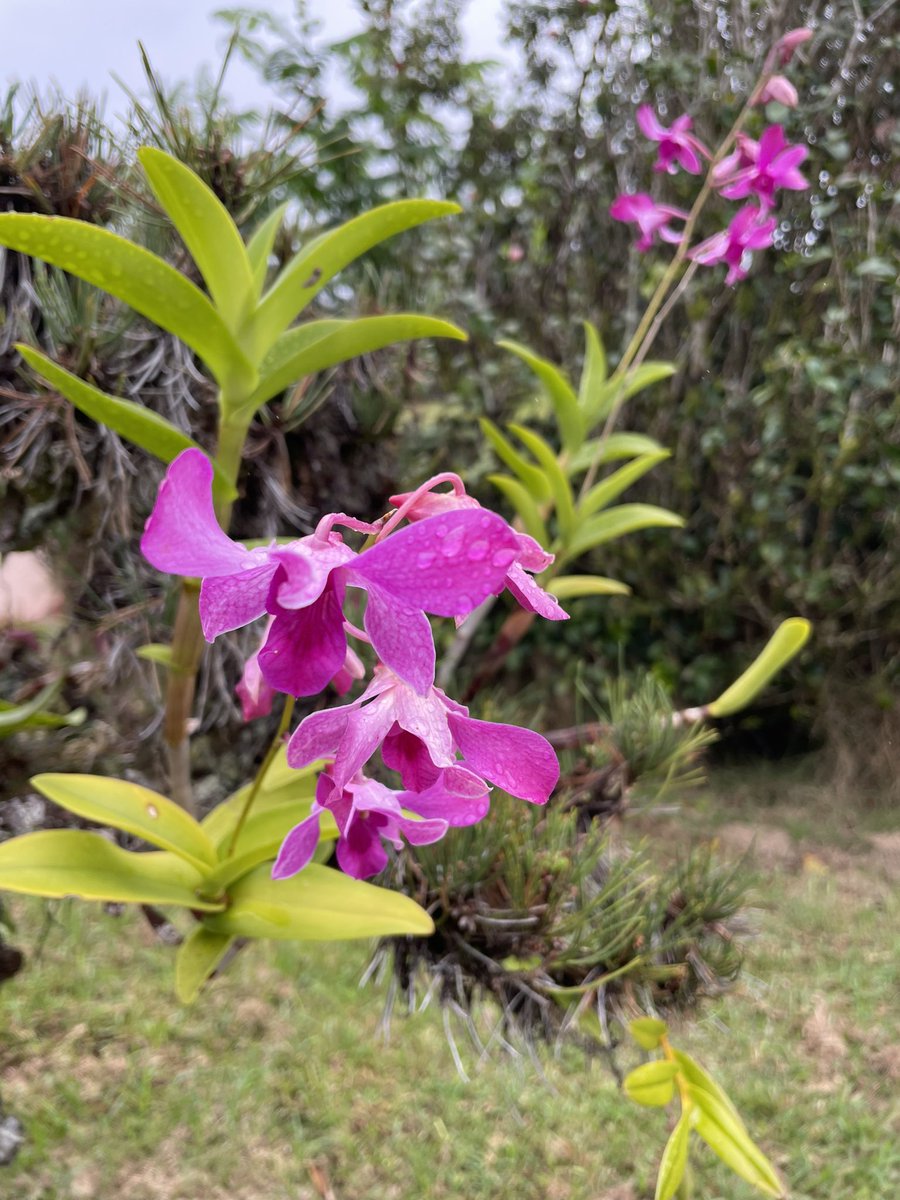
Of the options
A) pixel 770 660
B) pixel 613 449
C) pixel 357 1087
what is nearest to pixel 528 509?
pixel 613 449

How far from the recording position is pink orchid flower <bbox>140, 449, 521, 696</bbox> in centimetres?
25

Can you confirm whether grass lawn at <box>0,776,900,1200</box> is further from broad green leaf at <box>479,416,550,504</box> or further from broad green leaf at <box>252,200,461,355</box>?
broad green leaf at <box>252,200,461,355</box>

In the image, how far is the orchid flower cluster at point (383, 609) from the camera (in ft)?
0.83

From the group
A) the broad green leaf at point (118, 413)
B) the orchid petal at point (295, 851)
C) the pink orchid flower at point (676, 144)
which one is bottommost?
the orchid petal at point (295, 851)

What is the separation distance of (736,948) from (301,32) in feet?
9.32

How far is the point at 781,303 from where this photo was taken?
2.21 metres

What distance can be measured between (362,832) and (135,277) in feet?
A: 1.13

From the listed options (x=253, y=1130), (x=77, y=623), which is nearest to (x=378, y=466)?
(x=77, y=623)

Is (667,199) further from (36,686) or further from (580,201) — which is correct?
(36,686)

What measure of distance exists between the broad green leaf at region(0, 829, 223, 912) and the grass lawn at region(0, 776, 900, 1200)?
403mm

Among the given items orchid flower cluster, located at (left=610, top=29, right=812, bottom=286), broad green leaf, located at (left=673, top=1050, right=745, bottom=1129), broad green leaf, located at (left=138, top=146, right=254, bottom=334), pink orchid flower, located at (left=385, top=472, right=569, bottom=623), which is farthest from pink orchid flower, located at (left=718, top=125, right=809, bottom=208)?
broad green leaf, located at (left=673, top=1050, right=745, bottom=1129)

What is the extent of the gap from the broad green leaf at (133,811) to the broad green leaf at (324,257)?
12.8 inches

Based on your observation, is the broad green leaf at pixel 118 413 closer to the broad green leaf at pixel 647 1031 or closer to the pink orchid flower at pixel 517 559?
the pink orchid flower at pixel 517 559

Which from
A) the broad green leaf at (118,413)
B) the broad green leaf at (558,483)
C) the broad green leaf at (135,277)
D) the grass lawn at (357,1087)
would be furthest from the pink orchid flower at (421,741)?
the grass lawn at (357,1087)
